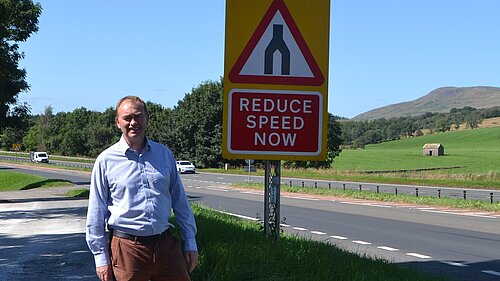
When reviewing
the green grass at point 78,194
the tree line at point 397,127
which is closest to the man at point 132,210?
the green grass at point 78,194

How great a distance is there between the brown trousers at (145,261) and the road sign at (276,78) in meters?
2.03

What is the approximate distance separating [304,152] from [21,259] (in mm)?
6282

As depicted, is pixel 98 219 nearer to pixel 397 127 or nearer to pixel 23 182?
pixel 23 182

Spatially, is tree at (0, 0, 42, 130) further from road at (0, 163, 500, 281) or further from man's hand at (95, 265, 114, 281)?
man's hand at (95, 265, 114, 281)

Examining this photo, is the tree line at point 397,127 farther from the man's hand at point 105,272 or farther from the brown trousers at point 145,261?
the man's hand at point 105,272

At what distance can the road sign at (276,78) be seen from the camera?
606 centimetres

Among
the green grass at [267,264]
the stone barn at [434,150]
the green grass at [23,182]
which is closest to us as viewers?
the green grass at [267,264]

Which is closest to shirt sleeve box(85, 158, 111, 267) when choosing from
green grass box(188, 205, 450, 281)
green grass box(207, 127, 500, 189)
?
green grass box(188, 205, 450, 281)

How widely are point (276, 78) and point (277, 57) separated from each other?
0.19 meters

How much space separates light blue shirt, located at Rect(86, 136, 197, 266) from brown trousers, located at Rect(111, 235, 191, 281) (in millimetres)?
71

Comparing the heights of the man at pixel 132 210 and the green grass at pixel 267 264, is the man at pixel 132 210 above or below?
above

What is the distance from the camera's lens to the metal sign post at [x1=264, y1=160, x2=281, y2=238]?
6.83 meters

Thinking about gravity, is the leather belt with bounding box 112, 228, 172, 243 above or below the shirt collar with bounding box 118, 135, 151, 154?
below

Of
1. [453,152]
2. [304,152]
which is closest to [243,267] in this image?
[304,152]
